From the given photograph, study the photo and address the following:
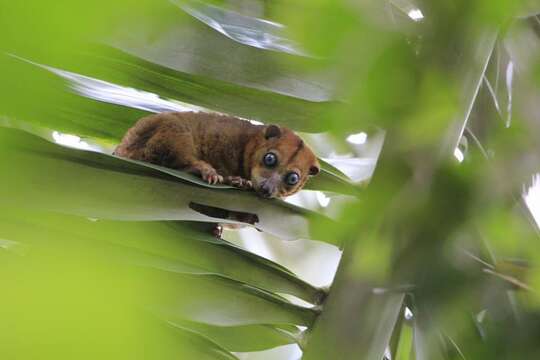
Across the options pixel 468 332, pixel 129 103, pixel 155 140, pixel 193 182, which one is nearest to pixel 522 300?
pixel 468 332

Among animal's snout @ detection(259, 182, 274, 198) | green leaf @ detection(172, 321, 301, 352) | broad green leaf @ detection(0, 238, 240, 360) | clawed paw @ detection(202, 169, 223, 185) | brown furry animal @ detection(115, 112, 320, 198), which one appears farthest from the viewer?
brown furry animal @ detection(115, 112, 320, 198)

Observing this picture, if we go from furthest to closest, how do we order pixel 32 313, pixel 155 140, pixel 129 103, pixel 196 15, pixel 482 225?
pixel 155 140, pixel 129 103, pixel 196 15, pixel 482 225, pixel 32 313

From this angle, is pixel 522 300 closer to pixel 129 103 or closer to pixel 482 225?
pixel 482 225

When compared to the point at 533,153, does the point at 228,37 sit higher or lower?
higher

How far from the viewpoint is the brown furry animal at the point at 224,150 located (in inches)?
68.8

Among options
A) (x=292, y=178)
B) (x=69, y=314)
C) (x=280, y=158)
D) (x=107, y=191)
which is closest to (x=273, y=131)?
(x=280, y=158)

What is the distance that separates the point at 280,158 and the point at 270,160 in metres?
0.05

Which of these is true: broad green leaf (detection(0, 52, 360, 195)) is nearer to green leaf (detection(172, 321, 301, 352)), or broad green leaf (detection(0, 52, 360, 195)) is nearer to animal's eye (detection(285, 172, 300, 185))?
green leaf (detection(172, 321, 301, 352))

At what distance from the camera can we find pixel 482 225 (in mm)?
341

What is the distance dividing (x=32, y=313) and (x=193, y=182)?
33.7 inches

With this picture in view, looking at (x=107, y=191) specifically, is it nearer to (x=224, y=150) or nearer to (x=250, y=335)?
(x=250, y=335)

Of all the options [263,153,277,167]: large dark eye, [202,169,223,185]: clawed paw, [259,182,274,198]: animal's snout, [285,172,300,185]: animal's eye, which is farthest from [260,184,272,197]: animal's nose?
[263,153,277,167]: large dark eye

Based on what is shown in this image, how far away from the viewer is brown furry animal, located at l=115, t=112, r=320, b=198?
1747 millimetres

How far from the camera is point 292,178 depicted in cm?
194
